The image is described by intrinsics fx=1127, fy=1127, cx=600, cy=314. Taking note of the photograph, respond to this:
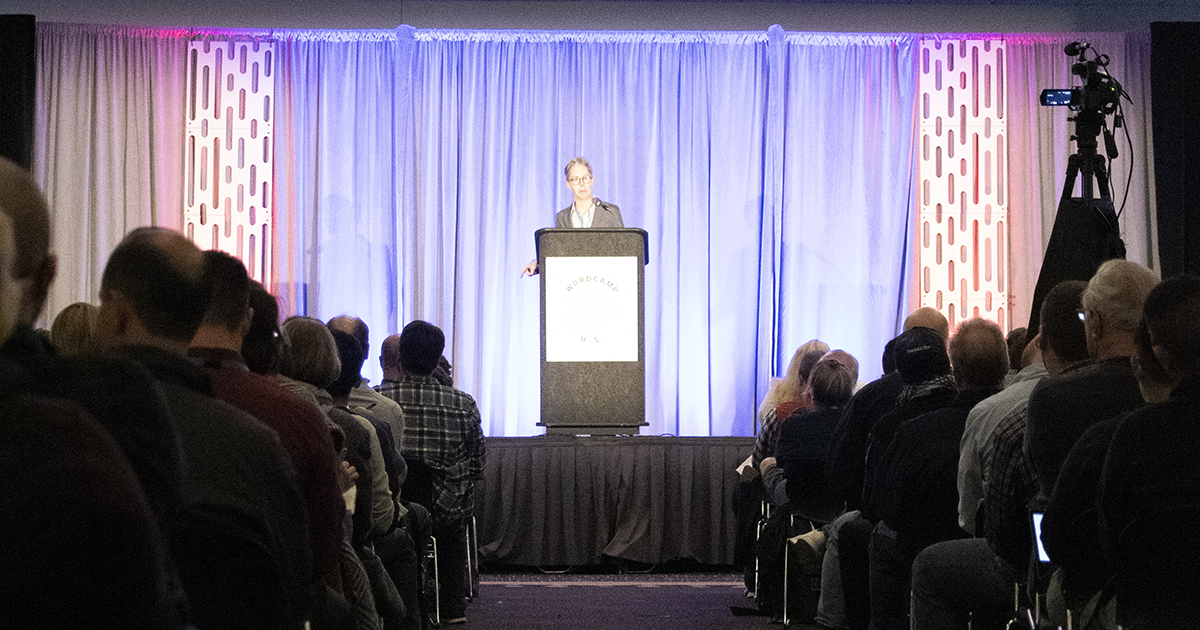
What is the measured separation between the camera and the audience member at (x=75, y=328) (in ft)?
8.25

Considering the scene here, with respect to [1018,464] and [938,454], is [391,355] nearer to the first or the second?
[938,454]

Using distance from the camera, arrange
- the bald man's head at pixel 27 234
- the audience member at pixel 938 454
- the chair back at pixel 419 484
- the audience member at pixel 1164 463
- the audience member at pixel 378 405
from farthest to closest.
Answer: the chair back at pixel 419 484 → the audience member at pixel 378 405 → the audience member at pixel 938 454 → the audience member at pixel 1164 463 → the bald man's head at pixel 27 234

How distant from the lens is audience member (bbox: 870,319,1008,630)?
339cm

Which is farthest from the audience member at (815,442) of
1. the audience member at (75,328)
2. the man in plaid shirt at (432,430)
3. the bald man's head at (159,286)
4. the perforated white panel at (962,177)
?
the perforated white panel at (962,177)

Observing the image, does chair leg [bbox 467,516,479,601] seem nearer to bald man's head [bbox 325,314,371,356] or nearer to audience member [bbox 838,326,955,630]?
bald man's head [bbox 325,314,371,356]

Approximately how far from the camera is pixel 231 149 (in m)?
7.79

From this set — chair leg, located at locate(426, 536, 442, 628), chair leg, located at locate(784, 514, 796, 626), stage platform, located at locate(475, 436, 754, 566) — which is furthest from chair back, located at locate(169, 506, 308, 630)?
stage platform, located at locate(475, 436, 754, 566)

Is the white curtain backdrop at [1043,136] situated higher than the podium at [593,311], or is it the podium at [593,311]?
the white curtain backdrop at [1043,136]

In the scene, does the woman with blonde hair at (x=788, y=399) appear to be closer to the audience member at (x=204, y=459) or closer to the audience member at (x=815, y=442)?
the audience member at (x=815, y=442)

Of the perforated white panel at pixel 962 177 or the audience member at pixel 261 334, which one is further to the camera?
the perforated white panel at pixel 962 177

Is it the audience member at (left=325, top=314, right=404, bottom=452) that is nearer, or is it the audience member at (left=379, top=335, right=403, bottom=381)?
the audience member at (left=325, top=314, right=404, bottom=452)

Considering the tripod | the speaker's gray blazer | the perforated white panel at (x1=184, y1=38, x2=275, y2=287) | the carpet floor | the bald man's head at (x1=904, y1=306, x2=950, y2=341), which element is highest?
the perforated white panel at (x1=184, y1=38, x2=275, y2=287)

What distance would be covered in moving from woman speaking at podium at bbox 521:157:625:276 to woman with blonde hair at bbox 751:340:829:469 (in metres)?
1.78

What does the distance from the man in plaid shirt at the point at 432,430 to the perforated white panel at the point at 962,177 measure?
424 cm
